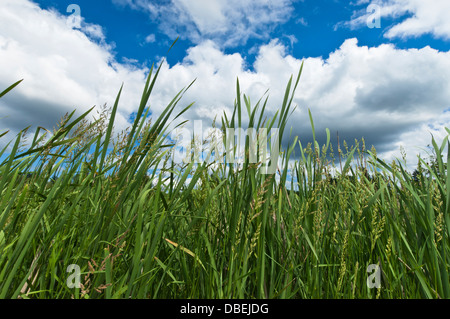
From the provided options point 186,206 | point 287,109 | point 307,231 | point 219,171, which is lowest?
point 307,231

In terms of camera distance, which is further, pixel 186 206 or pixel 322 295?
pixel 186 206

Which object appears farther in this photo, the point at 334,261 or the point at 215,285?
the point at 334,261

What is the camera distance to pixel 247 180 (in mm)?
1443

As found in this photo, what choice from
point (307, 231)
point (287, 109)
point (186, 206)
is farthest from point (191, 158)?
point (307, 231)

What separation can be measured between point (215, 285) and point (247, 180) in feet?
1.68
